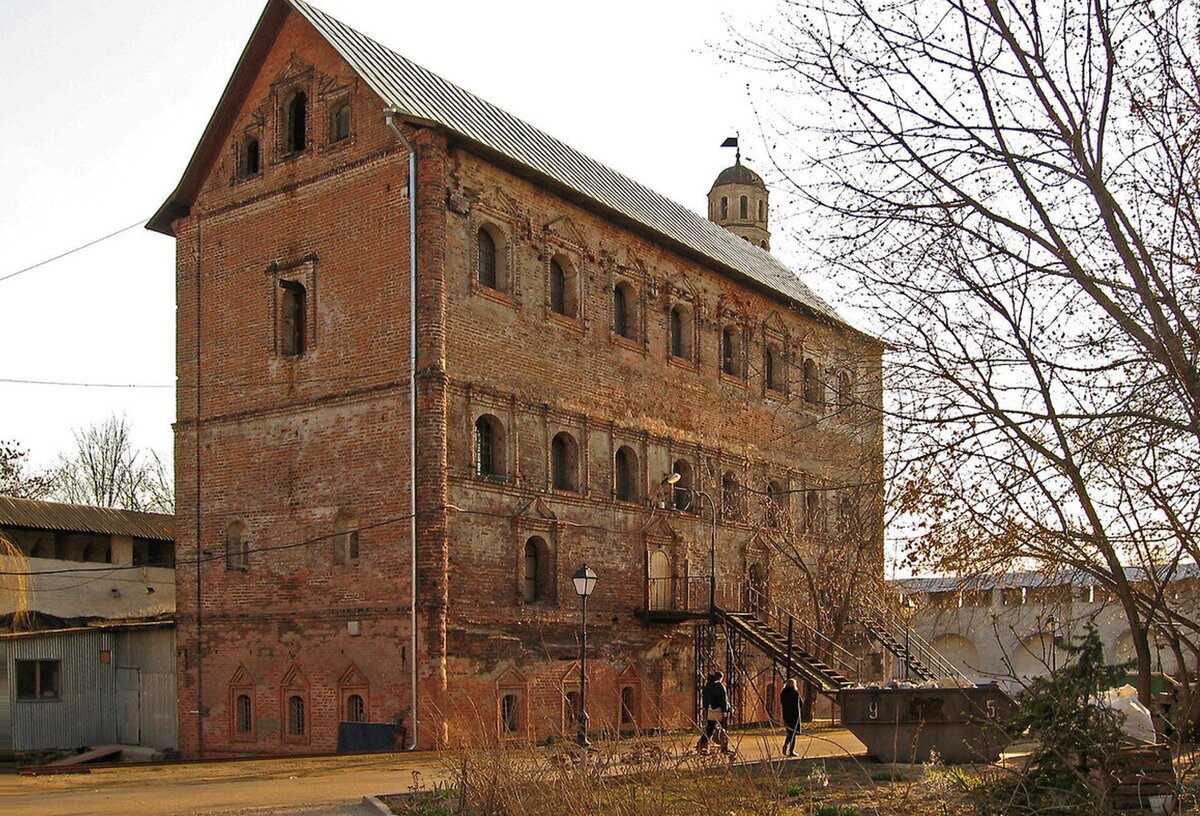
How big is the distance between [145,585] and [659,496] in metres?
15.2

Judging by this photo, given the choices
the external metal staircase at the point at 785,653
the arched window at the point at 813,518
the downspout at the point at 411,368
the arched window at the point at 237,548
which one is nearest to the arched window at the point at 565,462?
the downspout at the point at 411,368

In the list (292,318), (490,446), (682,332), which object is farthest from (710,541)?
(292,318)

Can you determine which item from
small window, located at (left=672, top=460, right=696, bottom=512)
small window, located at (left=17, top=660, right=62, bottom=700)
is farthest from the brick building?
small window, located at (left=17, top=660, right=62, bottom=700)

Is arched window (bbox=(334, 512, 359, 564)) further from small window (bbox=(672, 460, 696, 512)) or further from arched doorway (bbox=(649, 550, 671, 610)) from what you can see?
small window (bbox=(672, 460, 696, 512))

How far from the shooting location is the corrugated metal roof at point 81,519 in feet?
116

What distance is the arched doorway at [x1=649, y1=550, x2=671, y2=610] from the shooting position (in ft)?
104

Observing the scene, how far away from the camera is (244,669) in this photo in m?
27.8

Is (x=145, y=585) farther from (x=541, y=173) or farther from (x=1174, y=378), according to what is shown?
(x=1174, y=378)

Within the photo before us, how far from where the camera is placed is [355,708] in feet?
84.6

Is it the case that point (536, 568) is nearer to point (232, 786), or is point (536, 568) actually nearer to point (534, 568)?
point (534, 568)

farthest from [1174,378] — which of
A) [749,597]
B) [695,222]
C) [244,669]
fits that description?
[695,222]

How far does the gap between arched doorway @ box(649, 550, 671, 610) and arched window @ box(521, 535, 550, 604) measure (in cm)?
392

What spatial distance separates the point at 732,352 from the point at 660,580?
7.38 m

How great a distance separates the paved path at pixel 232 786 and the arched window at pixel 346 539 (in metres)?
4.44
